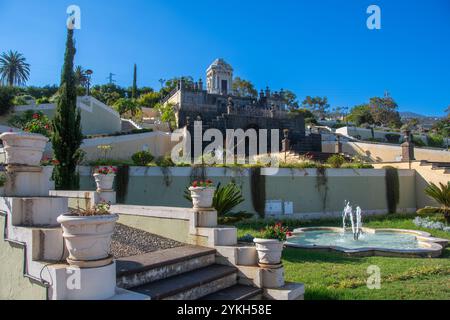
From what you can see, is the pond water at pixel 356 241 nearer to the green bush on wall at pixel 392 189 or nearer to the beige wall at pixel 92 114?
the green bush on wall at pixel 392 189

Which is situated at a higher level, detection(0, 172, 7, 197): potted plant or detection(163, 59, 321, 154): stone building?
detection(163, 59, 321, 154): stone building

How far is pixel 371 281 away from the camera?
5785 mm

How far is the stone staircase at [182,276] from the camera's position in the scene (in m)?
4.22

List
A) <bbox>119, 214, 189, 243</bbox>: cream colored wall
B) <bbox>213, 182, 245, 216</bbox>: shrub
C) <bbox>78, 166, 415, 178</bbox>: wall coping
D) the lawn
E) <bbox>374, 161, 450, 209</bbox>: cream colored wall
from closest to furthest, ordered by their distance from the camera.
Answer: the lawn < <bbox>119, 214, 189, 243</bbox>: cream colored wall < <bbox>213, 182, 245, 216</bbox>: shrub < <bbox>78, 166, 415, 178</bbox>: wall coping < <bbox>374, 161, 450, 209</bbox>: cream colored wall

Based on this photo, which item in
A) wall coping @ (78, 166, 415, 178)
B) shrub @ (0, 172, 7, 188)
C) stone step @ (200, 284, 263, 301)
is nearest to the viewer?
stone step @ (200, 284, 263, 301)

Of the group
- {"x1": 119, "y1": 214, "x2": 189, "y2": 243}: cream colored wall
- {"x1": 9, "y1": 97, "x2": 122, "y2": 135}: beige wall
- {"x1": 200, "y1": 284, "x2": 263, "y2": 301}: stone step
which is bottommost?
{"x1": 200, "y1": 284, "x2": 263, "y2": 301}: stone step

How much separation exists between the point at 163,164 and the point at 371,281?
31.5ft

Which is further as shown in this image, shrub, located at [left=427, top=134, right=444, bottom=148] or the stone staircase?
shrub, located at [left=427, top=134, right=444, bottom=148]

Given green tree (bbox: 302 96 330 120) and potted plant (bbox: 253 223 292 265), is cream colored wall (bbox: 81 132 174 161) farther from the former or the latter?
green tree (bbox: 302 96 330 120)

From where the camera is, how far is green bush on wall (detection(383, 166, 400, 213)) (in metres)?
16.8

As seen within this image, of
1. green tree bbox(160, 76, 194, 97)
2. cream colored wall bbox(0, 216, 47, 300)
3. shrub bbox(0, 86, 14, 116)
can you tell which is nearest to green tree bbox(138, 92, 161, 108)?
green tree bbox(160, 76, 194, 97)

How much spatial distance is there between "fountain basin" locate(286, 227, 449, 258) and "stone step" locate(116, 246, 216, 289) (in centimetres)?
396

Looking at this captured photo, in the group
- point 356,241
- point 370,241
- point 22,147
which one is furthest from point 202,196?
point 370,241

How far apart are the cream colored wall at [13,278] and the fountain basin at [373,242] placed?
6261mm
